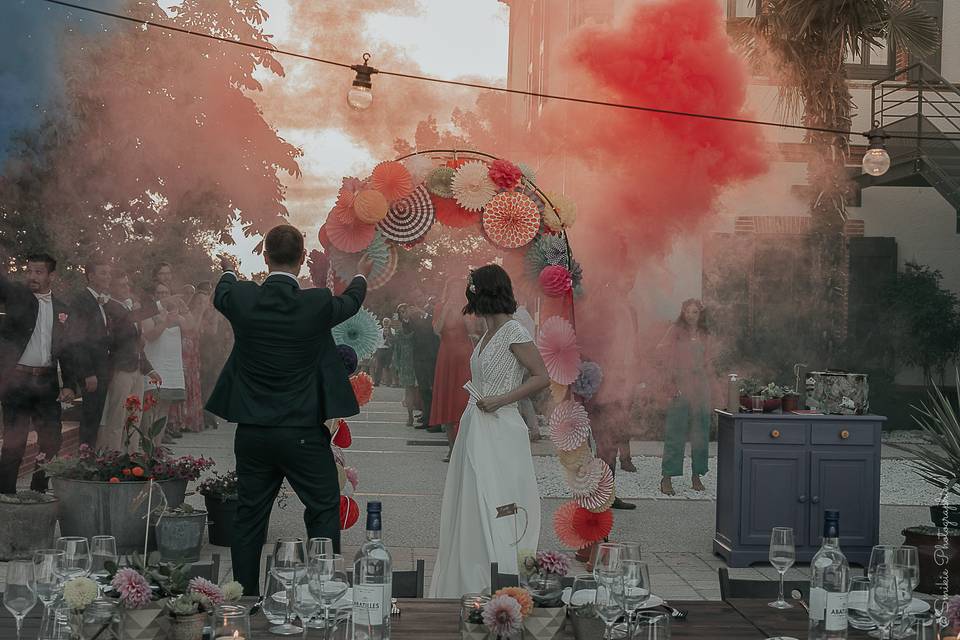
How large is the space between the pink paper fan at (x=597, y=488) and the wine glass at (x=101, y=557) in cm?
373

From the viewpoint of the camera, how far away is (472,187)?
19.7ft

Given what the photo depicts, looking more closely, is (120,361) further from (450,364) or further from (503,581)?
(503,581)

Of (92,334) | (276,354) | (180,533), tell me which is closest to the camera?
(276,354)

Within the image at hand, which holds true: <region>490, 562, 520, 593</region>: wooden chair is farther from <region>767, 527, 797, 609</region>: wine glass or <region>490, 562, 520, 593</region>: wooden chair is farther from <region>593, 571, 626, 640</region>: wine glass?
<region>767, 527, 797, 609</region>: wine glass

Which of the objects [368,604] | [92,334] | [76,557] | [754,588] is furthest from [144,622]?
[92,334]

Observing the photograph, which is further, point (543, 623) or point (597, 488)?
point (597, 488)

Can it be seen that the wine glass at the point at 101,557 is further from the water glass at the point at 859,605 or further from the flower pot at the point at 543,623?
the water glass at the point at 859,605

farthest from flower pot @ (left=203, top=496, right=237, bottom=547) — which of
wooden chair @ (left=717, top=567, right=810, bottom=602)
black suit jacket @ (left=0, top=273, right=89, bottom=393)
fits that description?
wooden chair @ (left=717, top=567, right=810, bottom=602)

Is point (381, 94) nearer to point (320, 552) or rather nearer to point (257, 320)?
point (257, 320)

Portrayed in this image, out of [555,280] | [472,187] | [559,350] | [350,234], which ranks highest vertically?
[472,187]

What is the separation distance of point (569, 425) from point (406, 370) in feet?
27.8

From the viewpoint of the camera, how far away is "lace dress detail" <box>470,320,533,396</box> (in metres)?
5.03

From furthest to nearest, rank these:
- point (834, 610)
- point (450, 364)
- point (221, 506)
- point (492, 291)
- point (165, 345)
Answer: point (450, 364) < point (165, 345) < point (221, 506) < point (492, 291) < point (834, 610)

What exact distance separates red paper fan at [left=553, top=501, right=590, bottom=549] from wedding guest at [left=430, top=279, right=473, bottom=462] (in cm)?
305
